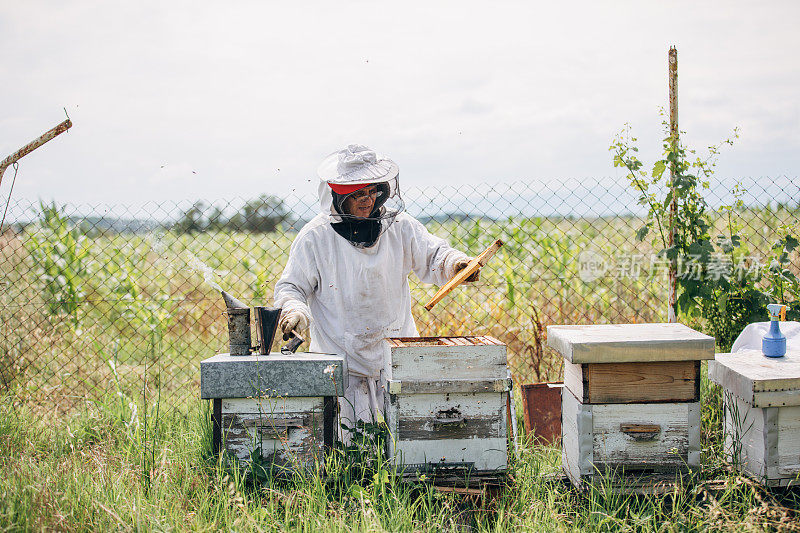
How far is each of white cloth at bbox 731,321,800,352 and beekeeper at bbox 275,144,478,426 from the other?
5.58ft

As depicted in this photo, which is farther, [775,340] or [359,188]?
[359,188]

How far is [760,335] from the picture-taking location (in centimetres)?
352

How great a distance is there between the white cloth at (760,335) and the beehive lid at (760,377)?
0.30 m

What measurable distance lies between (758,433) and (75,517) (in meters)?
2.99

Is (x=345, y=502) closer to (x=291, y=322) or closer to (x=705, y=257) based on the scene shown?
(x=291, y=322)

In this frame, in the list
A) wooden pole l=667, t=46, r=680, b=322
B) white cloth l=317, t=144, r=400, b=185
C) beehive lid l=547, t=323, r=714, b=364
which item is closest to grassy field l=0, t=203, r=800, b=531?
beehive lid l=547, t=323, r=714, b=364

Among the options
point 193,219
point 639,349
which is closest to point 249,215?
point 193,219

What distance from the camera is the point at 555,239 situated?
6.99 meters

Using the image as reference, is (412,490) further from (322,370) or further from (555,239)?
(555,239)

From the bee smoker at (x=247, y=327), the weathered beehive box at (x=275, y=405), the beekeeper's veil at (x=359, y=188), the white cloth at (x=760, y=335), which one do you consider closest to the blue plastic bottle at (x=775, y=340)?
the white cloth at (x=760, y=335)

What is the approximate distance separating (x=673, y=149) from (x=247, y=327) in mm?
3107

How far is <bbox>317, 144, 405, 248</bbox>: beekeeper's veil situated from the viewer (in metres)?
3.30

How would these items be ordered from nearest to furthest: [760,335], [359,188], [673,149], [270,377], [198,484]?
[270,377] < [198,484] < [359,188] < [760,335] < [673,149]

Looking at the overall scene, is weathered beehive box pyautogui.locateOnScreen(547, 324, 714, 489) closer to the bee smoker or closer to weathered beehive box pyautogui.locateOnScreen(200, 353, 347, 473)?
weathered beehive box pyautogui.locateOnScreen(200, 353, 347, 473)
